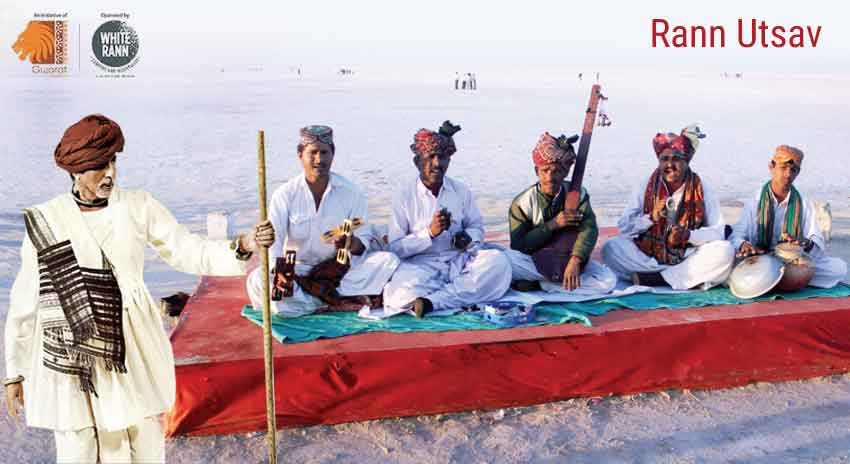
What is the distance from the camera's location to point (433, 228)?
5480 millimetres

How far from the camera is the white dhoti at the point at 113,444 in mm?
3076

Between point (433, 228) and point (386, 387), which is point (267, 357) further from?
point (433, 228)

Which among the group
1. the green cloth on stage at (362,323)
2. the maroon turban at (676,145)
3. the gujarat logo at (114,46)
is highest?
the gujarat logo at (114,46)

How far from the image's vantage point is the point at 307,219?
17.7 feet

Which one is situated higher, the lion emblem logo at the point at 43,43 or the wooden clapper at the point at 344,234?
the lion emblem logo at the point at 43,43

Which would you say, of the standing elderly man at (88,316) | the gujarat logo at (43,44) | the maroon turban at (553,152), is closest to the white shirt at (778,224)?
the maroon turban at (553,152)

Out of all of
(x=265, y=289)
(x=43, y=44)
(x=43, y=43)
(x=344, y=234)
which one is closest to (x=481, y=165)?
(x=344, y=234)

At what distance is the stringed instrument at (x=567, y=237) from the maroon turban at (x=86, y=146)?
3.37 metres

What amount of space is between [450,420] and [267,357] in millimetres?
1576

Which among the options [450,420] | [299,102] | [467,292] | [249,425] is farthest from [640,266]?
[299,102]

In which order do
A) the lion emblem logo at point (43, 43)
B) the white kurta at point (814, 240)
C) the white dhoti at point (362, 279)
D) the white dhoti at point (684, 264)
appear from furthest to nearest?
1. the lion emblem logo at point (43, 43)
2. the white kurta at point (814, 240)
3. the white dhoti at point (684, 264)
4. the white dhoti at point (362, 279)

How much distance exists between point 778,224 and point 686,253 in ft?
2.20

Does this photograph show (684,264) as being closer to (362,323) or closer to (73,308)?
(362,323)

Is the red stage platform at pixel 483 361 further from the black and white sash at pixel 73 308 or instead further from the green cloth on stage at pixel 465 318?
the black and white sash at pixel 73 308
